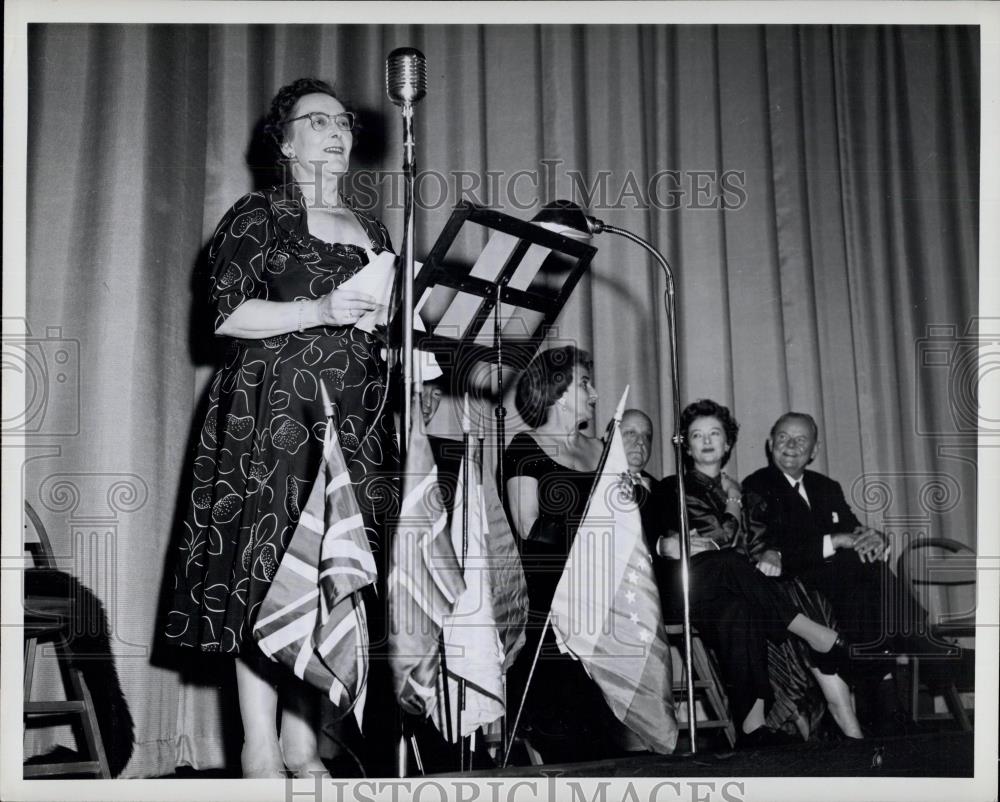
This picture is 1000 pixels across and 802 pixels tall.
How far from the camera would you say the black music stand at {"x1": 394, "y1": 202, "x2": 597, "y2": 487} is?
2.82 metres

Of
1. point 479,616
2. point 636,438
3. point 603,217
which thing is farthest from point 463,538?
point 603,217

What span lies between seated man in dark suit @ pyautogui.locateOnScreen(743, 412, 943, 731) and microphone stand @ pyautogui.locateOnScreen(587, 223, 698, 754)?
0.28 m

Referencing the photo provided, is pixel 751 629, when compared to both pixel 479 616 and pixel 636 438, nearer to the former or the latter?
pixel 636 438

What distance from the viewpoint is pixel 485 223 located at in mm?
2752

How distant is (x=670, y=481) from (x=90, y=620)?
5.66 ft

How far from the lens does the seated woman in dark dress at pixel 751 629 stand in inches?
125

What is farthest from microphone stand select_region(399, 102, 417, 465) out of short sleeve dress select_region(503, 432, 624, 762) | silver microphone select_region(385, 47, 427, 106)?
short sleeve dress select_region(503, 432, 624, 762)

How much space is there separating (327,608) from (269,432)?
0.52 meters

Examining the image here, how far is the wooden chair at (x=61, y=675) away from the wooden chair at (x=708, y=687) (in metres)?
1.61

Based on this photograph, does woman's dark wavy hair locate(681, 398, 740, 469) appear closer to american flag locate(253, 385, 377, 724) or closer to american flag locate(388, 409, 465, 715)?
american flag locate(388, 409, 465, 715)

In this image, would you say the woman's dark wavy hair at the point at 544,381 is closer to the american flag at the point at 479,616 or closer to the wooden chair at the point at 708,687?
the american flag at the point at 479,616

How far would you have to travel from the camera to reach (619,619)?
3.04m

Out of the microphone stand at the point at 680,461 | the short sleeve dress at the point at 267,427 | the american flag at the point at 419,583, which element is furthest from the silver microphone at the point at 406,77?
the american flag at the point at 419,583

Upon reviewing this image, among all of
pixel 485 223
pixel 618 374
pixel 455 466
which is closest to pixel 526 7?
pixel 485 223
